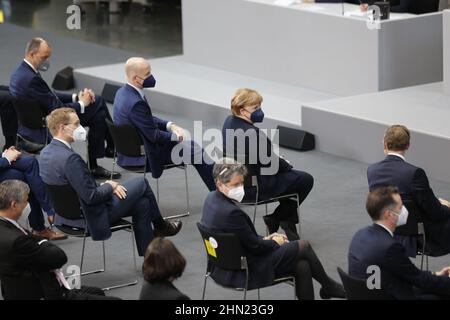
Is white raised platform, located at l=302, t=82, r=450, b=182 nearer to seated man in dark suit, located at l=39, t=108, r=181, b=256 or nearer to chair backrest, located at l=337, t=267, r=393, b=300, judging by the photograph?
seated man in dark suit, located at l=39, t=108, r=181, b=256

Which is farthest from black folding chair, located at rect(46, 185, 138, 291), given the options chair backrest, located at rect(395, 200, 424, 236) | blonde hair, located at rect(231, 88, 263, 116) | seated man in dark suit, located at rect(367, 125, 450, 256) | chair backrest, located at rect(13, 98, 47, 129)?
chair backrest, located at rect(13, 98, 47, 129)

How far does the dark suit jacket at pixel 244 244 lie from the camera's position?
6.54 m

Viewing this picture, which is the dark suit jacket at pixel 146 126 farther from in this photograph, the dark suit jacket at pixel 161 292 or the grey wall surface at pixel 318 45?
the dark suit jacket at pixel 161 292

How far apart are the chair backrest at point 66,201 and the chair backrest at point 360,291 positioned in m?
2.27

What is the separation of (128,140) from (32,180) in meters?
0.92

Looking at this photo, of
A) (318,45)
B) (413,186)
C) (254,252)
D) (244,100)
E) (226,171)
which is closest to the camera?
(254,252)

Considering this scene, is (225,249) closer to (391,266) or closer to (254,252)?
(254,252)

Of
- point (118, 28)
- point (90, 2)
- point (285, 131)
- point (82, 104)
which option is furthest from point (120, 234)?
point (90, 2)

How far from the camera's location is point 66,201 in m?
7.45

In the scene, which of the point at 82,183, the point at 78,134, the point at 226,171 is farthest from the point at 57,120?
the point at 226,171

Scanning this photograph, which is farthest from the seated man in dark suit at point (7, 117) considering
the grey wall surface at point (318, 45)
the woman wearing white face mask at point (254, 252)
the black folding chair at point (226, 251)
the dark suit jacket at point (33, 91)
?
the black folding chair at point (226, 251)

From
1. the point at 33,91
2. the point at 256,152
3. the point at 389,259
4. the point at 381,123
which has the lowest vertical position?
the point at 381,123

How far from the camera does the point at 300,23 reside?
11.9m

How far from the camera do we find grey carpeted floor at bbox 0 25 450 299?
7516 millimetres
